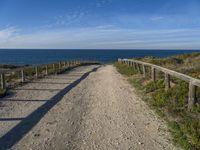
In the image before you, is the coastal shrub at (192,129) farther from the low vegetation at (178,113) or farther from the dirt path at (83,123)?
the dirt path at (83,123)

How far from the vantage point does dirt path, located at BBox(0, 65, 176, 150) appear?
6.33 meters

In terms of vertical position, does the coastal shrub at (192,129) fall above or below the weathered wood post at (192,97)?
below

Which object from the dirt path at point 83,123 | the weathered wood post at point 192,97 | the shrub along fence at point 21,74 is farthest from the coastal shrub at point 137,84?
the shrub along fence at point 21,74

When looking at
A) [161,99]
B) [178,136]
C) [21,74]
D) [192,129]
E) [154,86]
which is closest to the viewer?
[178,136]

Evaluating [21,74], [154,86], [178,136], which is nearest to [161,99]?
[154,86]

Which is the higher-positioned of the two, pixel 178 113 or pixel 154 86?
pixel 154 86

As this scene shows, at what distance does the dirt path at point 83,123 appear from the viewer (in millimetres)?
6328

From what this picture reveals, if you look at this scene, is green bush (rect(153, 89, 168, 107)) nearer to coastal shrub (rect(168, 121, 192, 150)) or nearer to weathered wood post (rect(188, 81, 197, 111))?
weathered wood post (rect(188, 81, 197, 111))

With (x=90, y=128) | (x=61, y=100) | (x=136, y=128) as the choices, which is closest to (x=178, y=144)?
(x=136, y=128)

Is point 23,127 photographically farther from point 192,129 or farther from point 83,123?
point 192,129

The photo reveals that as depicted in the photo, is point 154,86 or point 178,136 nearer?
point 178,136

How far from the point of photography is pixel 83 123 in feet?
26.0

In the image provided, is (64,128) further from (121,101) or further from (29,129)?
(121,101)

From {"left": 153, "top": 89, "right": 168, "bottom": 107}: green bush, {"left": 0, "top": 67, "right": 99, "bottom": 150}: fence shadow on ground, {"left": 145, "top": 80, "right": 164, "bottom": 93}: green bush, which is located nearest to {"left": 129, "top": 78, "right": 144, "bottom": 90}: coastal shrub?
{"left": 145, "top": 80, "right": 164, "bottom": 93}: green bush
